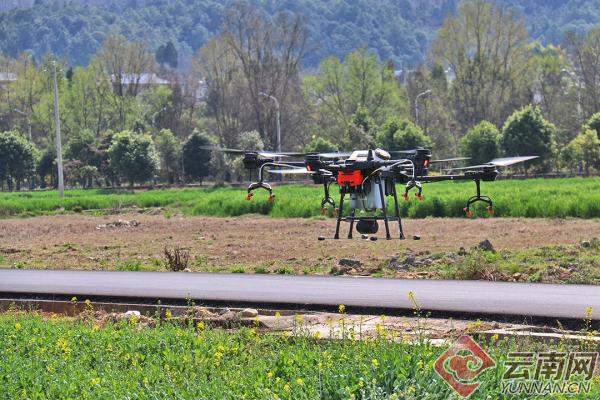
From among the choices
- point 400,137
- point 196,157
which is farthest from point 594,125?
point 196,157

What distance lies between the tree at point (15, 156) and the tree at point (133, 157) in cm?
1090

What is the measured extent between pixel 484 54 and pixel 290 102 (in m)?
23.1

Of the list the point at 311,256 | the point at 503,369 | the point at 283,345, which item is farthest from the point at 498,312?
the point at 311,256

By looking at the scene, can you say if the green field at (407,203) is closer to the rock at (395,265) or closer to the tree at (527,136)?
the tree at (527,136)

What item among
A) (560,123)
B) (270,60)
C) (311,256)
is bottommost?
(311,256)

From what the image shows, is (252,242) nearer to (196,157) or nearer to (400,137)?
(400,137)

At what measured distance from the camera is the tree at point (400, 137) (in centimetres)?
7256

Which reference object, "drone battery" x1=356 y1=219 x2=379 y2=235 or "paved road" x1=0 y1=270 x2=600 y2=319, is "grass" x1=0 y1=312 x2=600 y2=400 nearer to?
"paved road" x1=0 y1=270 x2=600 y2=319

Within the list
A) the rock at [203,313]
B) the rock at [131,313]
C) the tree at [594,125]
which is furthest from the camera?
the tree at [594,125]

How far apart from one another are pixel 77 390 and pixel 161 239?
85.1 ft

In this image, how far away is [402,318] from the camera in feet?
52.5

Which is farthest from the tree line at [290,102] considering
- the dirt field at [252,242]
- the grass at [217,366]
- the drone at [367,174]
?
the grass at [217,366]

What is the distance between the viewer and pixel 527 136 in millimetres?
69250

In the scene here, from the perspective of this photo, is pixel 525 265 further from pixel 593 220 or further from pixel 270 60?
pixel 270 60
